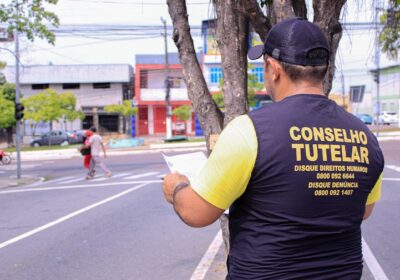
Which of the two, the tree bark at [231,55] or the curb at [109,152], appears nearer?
the tree bark at [231,55]

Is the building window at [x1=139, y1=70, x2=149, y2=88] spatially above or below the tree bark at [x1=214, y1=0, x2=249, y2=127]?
above

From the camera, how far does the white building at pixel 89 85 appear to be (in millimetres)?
50781

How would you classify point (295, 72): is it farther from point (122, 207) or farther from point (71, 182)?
point (71, 182)

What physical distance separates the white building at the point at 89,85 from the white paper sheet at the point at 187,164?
48879 mm

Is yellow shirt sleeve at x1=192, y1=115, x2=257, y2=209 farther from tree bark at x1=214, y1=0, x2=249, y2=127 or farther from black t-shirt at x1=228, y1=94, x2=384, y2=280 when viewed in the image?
tree bark at x1=214, y1=0, x2=249, y2=127

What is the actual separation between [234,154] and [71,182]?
16042 millimetres

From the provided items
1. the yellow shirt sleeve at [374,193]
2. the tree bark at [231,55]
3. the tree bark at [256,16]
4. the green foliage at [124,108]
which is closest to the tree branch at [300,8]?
the tree bark at [256,16]

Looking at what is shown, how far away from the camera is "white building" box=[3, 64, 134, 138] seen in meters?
50.8

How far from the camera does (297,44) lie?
6.58 feet

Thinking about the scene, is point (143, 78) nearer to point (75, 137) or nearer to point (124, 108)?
point (124, 108)

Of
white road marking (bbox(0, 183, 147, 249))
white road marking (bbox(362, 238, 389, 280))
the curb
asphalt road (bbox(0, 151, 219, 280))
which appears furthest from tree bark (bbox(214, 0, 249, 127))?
the curb

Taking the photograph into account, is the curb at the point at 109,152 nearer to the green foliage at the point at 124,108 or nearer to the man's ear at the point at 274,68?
the green foliage at the point at 124,108

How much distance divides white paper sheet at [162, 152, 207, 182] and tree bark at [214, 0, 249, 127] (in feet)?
2.63

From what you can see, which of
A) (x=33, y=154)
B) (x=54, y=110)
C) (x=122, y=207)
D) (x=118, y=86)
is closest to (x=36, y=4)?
(x=122, y=207)
